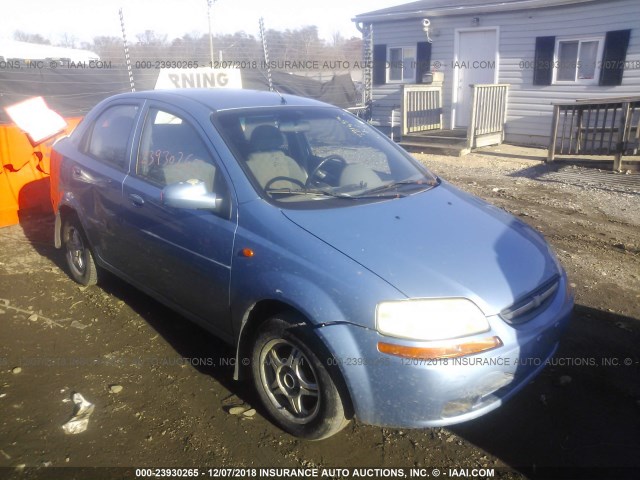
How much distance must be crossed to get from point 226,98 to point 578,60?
11295mm

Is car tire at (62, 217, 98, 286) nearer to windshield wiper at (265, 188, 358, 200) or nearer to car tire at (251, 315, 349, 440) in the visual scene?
windshield wiper at (265, 188, 358, 200)

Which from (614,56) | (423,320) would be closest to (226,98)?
(423,320)

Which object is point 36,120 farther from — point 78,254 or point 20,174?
point 78,254

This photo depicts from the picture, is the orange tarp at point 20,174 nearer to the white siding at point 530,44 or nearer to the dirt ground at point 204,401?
the dirt ground at point 204,401

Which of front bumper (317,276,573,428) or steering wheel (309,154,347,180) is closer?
front bumper (317,276,573,428)

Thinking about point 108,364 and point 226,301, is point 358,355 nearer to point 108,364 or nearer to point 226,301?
point 226,301

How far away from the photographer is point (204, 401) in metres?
3.21

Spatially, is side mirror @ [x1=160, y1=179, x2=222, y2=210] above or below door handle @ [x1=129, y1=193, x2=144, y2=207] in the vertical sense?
above

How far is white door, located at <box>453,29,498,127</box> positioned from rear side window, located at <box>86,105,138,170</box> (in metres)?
10.7

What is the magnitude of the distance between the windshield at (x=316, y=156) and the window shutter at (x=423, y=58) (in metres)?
11.5

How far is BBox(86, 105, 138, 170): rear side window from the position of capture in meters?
3.98

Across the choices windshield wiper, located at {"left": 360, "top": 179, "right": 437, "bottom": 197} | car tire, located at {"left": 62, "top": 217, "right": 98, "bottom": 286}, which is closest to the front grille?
windshield wiper, located at {"left": 360, "top": 179, "right": 437, "bottom": 197}

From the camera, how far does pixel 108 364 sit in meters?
3.62

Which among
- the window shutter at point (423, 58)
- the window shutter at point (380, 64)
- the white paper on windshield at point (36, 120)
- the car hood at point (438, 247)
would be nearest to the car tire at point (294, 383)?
A: the car hood at point (438, 247)
